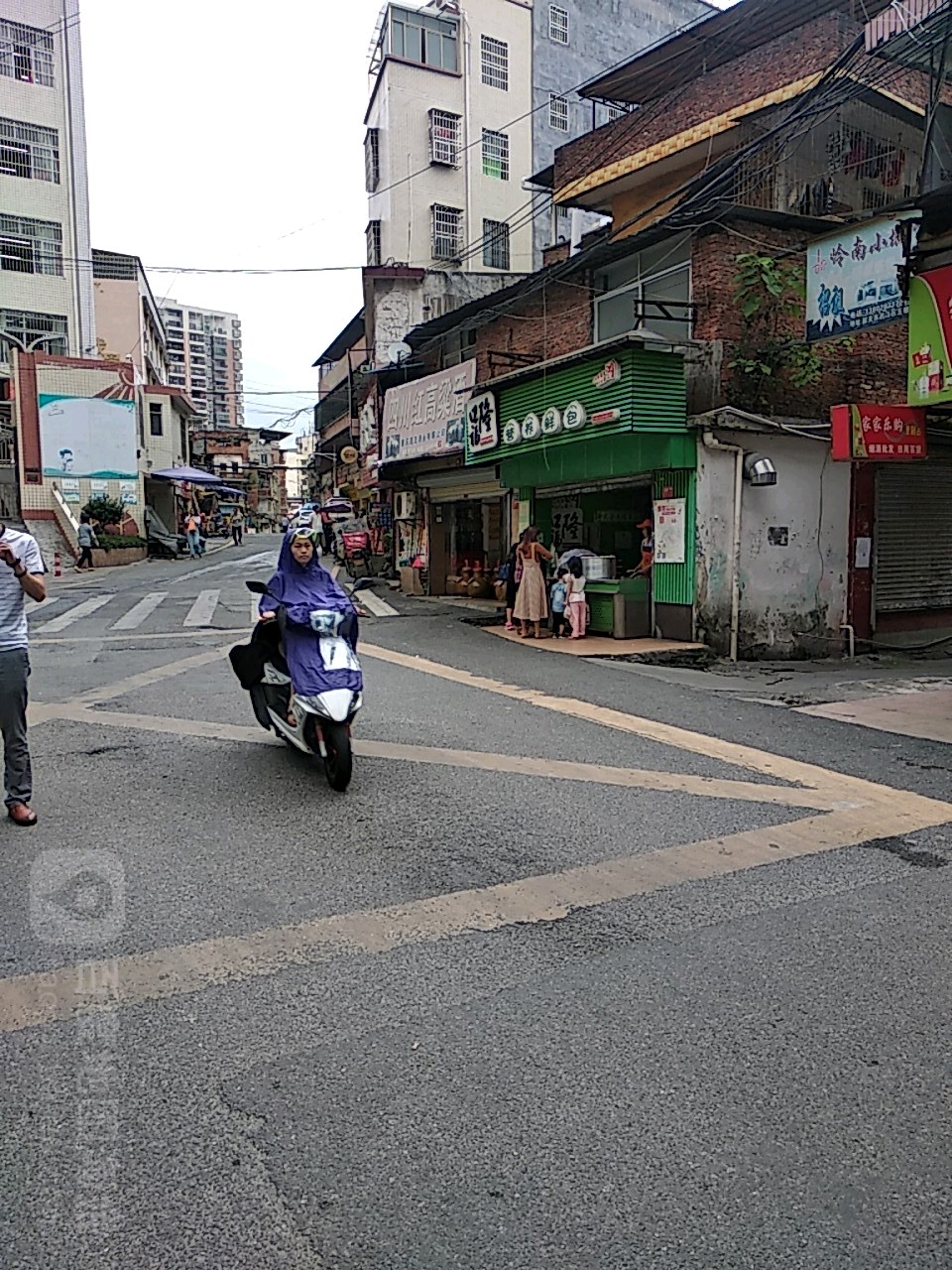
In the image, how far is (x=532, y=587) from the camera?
48.3 ft

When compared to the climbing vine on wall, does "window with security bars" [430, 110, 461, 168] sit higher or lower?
higher

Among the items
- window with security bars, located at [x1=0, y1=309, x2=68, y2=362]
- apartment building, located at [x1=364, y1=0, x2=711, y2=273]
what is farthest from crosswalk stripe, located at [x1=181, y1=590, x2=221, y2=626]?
window with security bars, located at [x1=0, y1=309, x2=68, y2=362]

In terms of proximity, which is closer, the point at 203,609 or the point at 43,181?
the point at 203,609

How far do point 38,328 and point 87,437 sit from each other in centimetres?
934

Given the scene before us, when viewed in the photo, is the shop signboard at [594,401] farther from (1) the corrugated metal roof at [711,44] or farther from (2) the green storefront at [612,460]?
(1) the corrugated metal roof at [711,44]

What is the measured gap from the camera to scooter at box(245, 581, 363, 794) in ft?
20.0

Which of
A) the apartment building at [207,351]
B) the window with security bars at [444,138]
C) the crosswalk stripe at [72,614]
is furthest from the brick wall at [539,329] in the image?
the apartment building at [207,351]

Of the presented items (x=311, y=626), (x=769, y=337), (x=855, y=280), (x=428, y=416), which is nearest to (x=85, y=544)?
(x=428, y=416)

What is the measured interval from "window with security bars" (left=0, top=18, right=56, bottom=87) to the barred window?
2025cm

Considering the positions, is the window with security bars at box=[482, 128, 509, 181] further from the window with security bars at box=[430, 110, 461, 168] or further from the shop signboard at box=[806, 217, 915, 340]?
the shop signboard at box=[806, 217, 915, 340]

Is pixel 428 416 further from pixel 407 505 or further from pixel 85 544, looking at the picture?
pixel 85 544

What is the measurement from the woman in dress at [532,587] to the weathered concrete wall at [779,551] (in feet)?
8.18

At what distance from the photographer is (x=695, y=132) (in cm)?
1661

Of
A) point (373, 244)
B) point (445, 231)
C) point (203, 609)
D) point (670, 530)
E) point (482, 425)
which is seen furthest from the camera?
point (373, 244)
